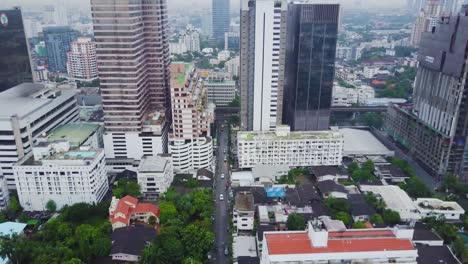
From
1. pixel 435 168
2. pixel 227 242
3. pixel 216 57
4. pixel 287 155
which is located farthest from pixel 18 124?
pixel 216 57

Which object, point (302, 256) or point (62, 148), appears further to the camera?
point (62, 148)

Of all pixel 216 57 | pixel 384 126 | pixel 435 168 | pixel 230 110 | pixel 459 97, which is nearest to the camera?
pixel 459 97

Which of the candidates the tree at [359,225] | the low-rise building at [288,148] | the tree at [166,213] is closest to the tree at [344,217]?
the tree at [359,225]

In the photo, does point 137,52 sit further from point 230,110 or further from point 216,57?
point 216,57

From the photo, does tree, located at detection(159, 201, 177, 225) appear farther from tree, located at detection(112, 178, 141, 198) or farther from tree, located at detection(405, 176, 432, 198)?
tree, located at detection(405, 176, 432, 198)

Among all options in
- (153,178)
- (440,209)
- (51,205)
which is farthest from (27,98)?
(440,209)

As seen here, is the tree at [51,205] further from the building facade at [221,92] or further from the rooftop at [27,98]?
the building facade at [221,92]

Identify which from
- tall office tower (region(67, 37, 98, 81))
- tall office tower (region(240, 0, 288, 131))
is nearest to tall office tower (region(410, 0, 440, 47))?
tall office tower (region(240, 0, 288, 131))
